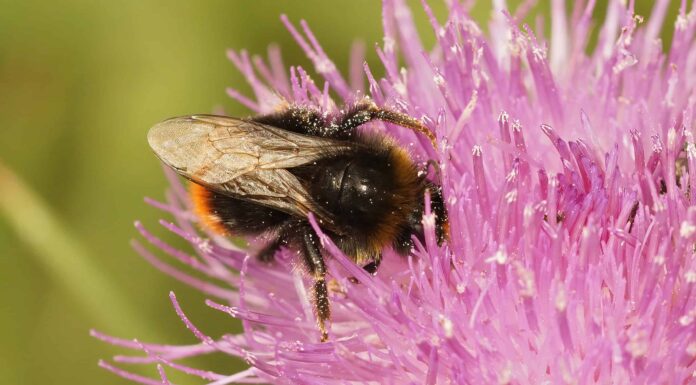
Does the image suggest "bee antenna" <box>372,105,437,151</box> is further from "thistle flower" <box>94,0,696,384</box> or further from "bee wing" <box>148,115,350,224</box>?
"bee wing" <box>148,115,350,224</box>

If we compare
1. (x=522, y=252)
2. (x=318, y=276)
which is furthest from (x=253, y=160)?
(x=522, y=252)

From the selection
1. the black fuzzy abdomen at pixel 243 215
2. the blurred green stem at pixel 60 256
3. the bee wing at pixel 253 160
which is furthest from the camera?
the blurred green stem at pixel 60 256

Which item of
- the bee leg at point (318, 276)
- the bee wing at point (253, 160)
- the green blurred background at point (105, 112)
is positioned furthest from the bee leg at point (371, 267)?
the green blurred background at point (105, 112)

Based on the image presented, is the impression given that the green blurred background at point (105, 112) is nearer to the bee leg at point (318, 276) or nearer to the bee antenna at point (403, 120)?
the bee leg at point (318, 276)

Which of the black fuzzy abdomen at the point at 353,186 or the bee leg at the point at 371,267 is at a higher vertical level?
the black fuzzy abdomen at the point at 353,186

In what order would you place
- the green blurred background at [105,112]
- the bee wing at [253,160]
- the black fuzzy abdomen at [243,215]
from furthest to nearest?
the green blurred background at [105,112] < the black fuzzy abdomen at [243,215] < the bee wing at [253,160]

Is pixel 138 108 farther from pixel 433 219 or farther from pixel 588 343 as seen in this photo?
pixel 588 343

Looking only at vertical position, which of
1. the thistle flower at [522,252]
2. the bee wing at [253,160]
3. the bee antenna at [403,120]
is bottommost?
the thistle flower at [522,252]

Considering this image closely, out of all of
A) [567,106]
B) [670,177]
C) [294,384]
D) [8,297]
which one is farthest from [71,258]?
[670,177]
